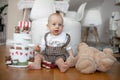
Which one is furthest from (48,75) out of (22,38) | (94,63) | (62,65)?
(22,38)

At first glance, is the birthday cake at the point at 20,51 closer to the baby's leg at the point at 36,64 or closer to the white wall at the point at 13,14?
the baby's leg at the point at 36,64

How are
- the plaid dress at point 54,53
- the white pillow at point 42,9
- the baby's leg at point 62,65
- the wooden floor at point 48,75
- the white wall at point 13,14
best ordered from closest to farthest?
the wooden floor at point 48,75 < the baby's leg at point 62,65 < the plaid dress at point 54,53 < the white pillow at point 42,9 < the white wall at point 13,14

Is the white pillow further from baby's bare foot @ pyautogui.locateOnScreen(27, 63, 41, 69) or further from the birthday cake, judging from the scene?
baby's bare foot @ pyautogui.locateOnScreen(27, 63, 41, 69)

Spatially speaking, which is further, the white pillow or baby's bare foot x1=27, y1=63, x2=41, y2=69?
the white pillow

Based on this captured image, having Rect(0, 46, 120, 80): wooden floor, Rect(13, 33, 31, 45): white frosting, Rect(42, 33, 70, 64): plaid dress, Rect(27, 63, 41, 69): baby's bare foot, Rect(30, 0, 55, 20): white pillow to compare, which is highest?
Rect(30, 0, 55, 20): white pillow

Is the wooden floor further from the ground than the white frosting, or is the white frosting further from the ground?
the white frosting

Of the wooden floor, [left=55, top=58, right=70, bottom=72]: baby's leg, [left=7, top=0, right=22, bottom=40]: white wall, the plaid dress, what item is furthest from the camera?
[left=7, top=0, right=22, bottom=40]: white wall

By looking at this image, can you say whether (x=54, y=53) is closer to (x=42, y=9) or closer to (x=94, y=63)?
(x=94, y=63)

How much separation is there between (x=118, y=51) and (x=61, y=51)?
100 centimetres

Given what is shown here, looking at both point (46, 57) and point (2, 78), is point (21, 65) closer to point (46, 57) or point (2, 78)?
point (46, 57)

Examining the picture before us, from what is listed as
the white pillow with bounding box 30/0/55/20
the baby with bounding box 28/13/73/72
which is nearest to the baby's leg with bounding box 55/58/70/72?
the baby with bounding box 28/13/73/72

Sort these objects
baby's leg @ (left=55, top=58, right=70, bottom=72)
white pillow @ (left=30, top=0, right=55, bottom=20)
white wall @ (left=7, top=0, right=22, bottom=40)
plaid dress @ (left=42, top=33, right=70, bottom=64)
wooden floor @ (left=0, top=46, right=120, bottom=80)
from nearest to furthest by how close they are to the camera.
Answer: wooden floor @ (left=0, top=46, right=120, bottom=80)
baby's leg @ (left=55, top=58, right=70, bottom=72)
plaid dress @ (left=42, top=33, right=70, bottom=64)
white pillow @ (left=30, top=0, right=55, bottom=20)
white wall @ (left=7, top=0, right=22, bottom=40)

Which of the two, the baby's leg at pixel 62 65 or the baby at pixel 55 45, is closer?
the baby's leg at pixel 62 65

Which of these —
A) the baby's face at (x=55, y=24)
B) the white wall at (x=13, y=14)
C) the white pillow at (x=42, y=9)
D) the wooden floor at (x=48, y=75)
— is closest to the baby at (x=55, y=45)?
the baby's face at (x=55, y=24)
